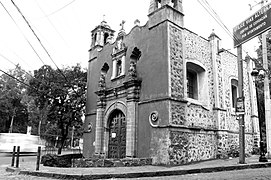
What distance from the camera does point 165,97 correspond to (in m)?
11.9

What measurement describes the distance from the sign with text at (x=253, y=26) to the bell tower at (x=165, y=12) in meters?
3.18

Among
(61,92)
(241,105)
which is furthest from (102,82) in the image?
(241,105)

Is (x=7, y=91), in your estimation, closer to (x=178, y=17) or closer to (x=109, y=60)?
(x=109, y=60)

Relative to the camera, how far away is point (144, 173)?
829cm

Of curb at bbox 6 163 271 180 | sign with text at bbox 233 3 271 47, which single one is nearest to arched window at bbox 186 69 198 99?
sign with text at bbox 233 3 271 47

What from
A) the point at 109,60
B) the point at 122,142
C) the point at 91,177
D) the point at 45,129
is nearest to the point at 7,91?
the point at 45,129

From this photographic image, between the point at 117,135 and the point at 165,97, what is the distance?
→ 480 cm

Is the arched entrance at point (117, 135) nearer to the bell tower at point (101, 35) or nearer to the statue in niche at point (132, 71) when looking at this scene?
the statue in niche at point (132, 71)

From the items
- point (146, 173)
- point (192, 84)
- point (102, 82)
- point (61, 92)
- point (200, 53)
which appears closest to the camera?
point (146, 173)

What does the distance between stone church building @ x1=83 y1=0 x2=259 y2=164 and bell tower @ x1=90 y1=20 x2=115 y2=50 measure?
1445 mm

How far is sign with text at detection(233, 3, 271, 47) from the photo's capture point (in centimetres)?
1028

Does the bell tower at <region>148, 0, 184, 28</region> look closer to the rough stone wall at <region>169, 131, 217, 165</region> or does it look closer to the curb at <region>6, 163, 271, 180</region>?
the rough stone wall at <region>169, 131, 217, 165</region>

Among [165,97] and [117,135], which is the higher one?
[165,97]

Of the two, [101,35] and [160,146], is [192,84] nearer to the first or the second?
[160,146]
